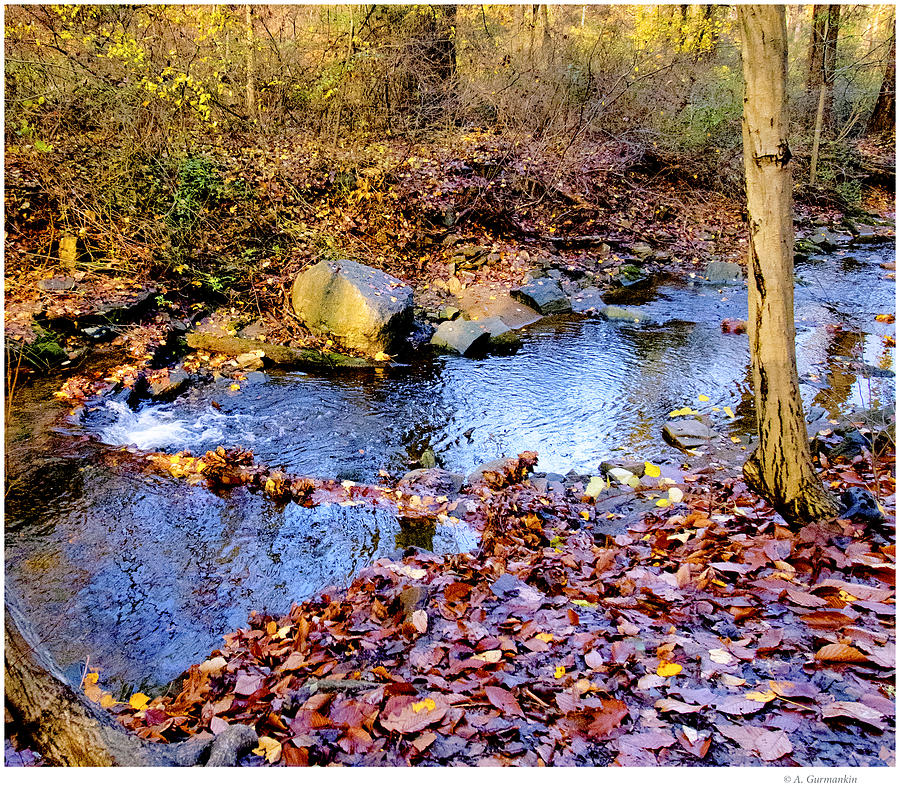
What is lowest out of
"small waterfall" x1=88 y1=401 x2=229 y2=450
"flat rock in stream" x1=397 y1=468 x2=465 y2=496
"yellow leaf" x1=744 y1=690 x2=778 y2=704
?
"flat rock in stream" x1=397 y1=468 x2=465 y2=496

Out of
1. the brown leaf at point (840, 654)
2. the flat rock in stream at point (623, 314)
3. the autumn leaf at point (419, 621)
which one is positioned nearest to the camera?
the brown leaf at point (840, 654)

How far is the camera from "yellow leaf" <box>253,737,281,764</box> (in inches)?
84.3

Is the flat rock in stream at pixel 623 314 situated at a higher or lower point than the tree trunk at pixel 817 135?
lower

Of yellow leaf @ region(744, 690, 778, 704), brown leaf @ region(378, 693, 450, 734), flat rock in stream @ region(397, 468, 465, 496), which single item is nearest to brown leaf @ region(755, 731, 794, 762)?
yellow leaf @ region(744, 690, 778, 704)

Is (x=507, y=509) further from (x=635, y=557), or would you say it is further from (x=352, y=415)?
(x=352, y=415)

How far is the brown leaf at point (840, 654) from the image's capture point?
7.80 ft

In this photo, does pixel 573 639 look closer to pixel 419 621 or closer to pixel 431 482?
pixel 419 621

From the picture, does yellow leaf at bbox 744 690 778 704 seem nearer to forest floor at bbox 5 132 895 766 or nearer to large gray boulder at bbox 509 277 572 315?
forest floor at bbox 5 132 895 766

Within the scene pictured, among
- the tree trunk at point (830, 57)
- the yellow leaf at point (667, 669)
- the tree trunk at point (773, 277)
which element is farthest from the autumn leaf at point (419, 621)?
the tree trunk at point (830, 57)

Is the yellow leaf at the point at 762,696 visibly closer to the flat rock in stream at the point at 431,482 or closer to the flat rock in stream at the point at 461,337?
the flat rock in stream at the point at 431,482

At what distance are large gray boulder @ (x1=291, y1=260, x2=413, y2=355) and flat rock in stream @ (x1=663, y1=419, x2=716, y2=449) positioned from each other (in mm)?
3791

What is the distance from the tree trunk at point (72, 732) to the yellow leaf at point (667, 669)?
1670 millimetres

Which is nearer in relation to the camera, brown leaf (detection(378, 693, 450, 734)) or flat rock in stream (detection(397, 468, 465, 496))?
brown leaf (detection(378, 693, 450, 734))

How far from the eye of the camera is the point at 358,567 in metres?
4.04
